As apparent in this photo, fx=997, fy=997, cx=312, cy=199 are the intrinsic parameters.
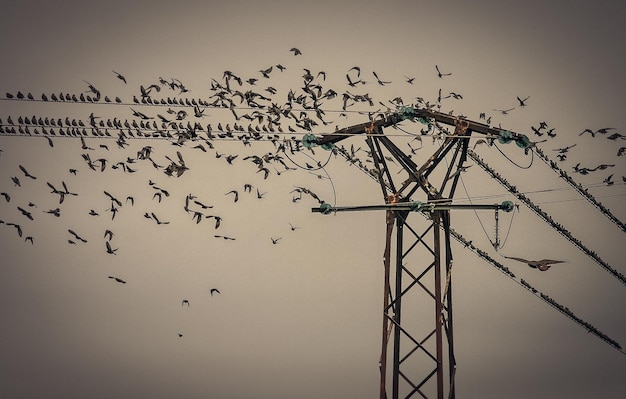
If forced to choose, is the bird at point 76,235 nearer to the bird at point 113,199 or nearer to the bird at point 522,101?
the bird at point 113,199

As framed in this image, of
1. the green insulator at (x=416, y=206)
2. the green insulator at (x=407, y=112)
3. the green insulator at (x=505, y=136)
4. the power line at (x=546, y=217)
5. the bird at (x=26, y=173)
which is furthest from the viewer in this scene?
the power line at (x=546, y=217)

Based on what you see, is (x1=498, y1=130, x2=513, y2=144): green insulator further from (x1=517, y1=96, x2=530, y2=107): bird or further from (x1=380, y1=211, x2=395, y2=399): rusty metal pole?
(x1=517, y1=96, x2=530, y2=107): bird

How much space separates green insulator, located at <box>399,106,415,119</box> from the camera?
13.6 m

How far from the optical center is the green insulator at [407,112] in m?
13.6

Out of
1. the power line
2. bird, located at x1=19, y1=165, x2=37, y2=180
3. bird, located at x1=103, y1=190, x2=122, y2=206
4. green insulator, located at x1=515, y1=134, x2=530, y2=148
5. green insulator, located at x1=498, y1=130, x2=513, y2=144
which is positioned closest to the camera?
green insulator, located at x1=498, y1=130, x2=513, y2=144

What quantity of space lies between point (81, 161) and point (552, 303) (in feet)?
28.5

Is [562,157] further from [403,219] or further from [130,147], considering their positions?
[130,147]

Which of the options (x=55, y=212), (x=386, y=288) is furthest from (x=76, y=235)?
(x=386, y=288)

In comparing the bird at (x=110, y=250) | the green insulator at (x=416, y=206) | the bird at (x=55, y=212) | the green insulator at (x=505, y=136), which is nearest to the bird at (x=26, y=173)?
the bird at (x=55, y=212)

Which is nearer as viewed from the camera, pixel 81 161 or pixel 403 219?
pixel 403 219

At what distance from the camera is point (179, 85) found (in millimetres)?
17156

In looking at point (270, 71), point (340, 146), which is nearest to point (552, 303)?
point (340, 146)

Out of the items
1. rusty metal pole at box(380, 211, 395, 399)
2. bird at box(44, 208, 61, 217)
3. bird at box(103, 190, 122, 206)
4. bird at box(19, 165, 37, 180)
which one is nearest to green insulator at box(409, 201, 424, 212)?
rusty metal pole at box(380, 211, 395, 399)

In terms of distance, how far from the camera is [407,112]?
1362 centimetres
